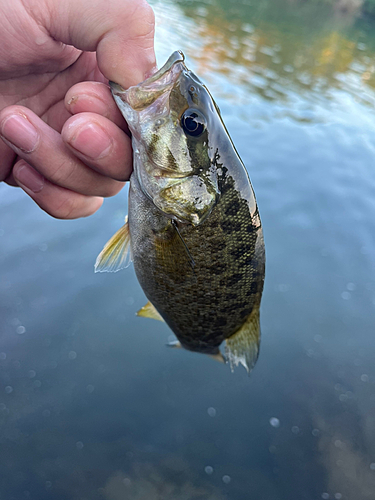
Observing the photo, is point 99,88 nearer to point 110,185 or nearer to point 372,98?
point 110,185

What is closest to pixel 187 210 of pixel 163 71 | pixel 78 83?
pixel 163 71

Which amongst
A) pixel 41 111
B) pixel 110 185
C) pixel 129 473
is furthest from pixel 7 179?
pixel 129 473

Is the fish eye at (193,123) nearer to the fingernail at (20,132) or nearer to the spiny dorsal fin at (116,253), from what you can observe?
the spiny dorsal fin at (116,253)

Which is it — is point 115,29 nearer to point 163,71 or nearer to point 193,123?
point 163,71

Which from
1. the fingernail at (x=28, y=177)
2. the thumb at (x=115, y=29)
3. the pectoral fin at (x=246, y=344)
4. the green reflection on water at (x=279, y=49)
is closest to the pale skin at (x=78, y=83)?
the thumb at (x=115, y=29)

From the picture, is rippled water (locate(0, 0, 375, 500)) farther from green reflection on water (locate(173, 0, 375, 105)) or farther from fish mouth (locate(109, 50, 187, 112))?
green reflection on water (locate(173, 0, 375, 105))

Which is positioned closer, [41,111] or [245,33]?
[41,111]
